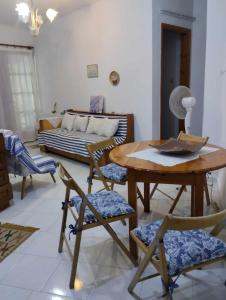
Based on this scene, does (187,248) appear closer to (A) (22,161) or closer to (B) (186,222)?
(B) (186,222)

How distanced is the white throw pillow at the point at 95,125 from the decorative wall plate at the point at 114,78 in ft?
2.20

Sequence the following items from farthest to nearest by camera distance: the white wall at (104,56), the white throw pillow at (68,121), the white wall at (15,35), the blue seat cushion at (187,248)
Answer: the white wall at (15,35) → the white throw pillow at (68,121) → the white wall at (104,56) → the blue seat cushion at (187,248)

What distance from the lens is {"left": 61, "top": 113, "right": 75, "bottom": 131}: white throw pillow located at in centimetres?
507

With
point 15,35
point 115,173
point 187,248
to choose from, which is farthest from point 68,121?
point 187,248

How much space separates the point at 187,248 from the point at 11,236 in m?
1.62

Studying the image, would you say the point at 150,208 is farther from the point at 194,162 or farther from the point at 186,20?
the point at 186,20

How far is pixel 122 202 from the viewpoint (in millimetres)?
1831

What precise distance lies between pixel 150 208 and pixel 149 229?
1228mm

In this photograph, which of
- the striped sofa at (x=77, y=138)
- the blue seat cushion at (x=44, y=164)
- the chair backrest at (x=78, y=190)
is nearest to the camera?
the chair backrest at (x=78, y=190)

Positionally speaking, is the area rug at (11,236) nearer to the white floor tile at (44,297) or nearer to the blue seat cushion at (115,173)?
the white floor tile at (44,297)

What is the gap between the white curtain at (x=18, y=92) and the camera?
538 centimetres

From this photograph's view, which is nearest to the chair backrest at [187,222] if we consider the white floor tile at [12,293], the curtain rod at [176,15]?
the white floor tile at [12,293]

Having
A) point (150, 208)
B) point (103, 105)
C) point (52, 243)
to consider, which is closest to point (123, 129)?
point (103, 105)

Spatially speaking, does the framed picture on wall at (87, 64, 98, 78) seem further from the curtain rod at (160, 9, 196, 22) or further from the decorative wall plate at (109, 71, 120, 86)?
the curtain rod at (160, 9, 196, 22)
